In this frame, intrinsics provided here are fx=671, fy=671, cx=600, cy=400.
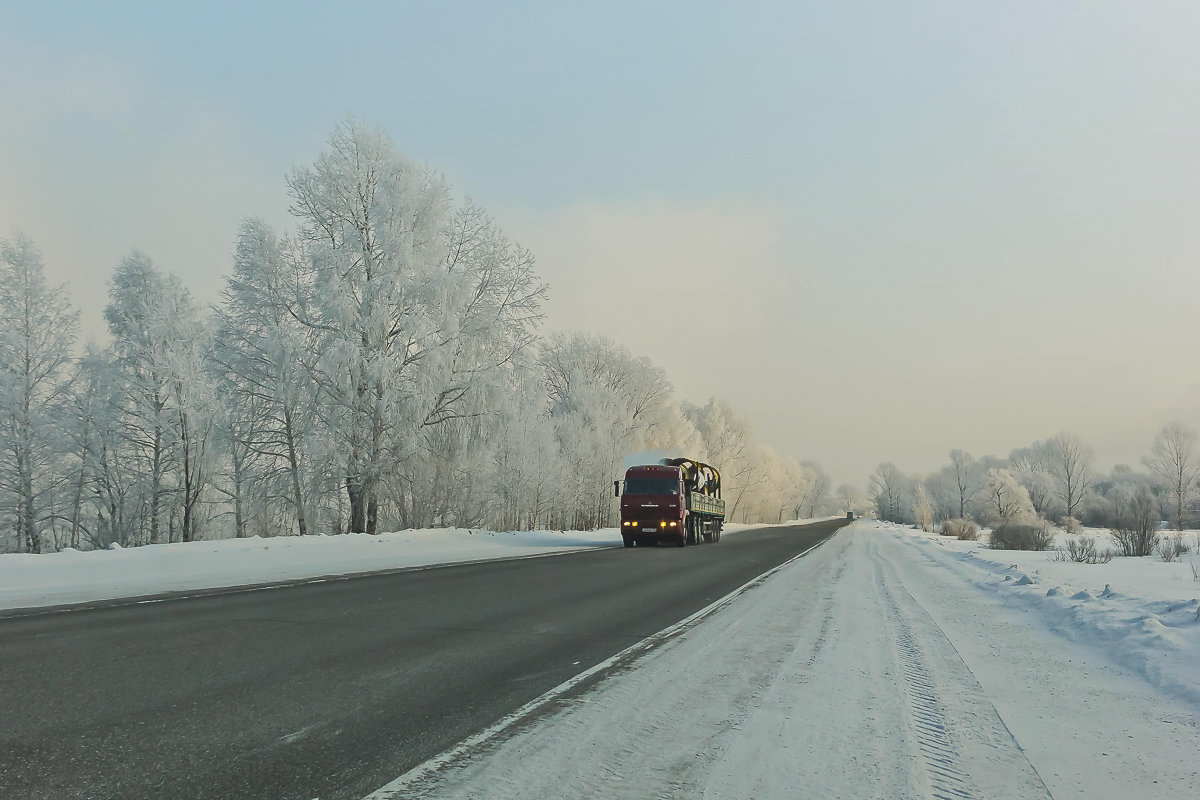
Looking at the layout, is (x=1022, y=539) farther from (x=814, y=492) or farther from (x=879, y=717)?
(x=814, y=492)

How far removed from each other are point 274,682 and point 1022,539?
94.5ft

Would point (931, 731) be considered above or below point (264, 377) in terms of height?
below

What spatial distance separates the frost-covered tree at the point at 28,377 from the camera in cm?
2919

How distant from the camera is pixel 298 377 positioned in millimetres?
24297

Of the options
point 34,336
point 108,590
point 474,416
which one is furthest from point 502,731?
point 34,336

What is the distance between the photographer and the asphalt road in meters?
3.55

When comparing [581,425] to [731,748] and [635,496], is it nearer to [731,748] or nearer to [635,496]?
[635,496]

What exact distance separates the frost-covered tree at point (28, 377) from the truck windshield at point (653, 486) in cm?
2608

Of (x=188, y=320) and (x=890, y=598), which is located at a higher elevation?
(x=188, y=320)

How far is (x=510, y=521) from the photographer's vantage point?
4178 cm

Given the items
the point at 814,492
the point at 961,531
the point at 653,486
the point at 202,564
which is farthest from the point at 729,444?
the point at 814,492

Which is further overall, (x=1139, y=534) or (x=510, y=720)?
(x=1139, y=534)

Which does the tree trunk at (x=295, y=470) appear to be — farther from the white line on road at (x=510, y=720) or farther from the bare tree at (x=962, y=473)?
the bare tree at (x=962, y=473)

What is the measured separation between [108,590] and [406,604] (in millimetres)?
5427
